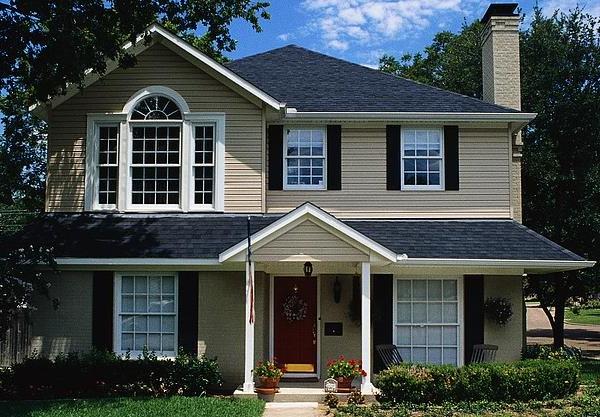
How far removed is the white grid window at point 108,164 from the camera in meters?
16.9

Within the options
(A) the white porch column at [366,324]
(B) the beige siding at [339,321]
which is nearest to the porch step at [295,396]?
(A) the white porch column at [366,324]

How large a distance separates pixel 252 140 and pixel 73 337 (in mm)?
5902

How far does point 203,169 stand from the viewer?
55.4 ft

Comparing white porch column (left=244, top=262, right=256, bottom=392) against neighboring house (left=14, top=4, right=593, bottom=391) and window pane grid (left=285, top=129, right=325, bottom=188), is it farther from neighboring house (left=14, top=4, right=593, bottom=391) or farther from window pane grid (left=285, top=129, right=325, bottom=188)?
window pane grid (left=285, top=129, right=325, bottom=188)

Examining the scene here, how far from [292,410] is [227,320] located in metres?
3.02

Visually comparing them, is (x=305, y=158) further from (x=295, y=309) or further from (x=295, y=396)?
(x=295, y=396)

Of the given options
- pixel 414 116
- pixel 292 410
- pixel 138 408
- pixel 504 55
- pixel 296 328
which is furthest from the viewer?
pixel 504 55

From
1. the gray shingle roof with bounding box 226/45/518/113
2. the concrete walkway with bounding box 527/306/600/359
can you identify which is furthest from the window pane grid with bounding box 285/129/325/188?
the concrete walkway with bounding box 527/306/600/359

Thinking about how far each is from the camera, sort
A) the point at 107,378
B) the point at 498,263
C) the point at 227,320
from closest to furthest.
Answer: the point at 107,378 → the point at 498,263 → the point at 227,320

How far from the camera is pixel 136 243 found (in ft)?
50.9

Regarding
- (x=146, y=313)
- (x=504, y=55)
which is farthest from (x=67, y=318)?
(x=504, y=55)

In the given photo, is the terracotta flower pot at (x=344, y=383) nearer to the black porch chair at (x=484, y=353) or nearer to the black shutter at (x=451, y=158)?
the black porch chair at (x=484, y=353)

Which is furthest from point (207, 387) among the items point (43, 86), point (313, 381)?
point (43, 86)

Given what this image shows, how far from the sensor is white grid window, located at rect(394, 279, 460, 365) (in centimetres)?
1611
